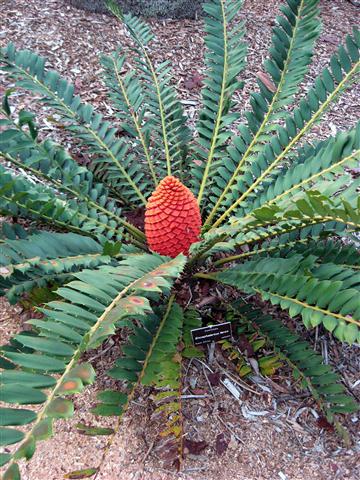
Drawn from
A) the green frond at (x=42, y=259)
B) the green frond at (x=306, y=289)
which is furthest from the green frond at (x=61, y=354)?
the green frond at (x=306, y=289)

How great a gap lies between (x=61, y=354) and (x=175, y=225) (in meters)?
0.83

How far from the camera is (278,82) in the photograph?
1914 millimetres

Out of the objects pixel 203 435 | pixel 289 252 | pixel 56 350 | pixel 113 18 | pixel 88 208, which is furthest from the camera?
pixel 113 18

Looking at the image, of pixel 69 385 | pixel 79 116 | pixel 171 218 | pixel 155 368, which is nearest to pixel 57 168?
pixel 79 116

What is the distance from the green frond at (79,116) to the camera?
1.87 meters

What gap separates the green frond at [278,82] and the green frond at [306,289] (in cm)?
42

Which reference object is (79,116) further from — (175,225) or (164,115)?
(175,225)

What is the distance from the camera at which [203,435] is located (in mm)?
1618

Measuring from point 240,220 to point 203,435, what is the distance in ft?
2.19

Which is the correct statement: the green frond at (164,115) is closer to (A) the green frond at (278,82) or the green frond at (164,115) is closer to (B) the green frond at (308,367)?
(A) the green frond at (278,82)

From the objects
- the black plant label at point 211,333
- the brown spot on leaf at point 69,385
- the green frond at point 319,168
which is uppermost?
the green frond at point 319,168

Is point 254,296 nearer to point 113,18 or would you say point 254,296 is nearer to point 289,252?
point 289,252

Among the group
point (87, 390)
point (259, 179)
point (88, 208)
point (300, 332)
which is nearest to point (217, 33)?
point (259, 179)

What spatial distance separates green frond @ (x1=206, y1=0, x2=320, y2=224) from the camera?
185cm
